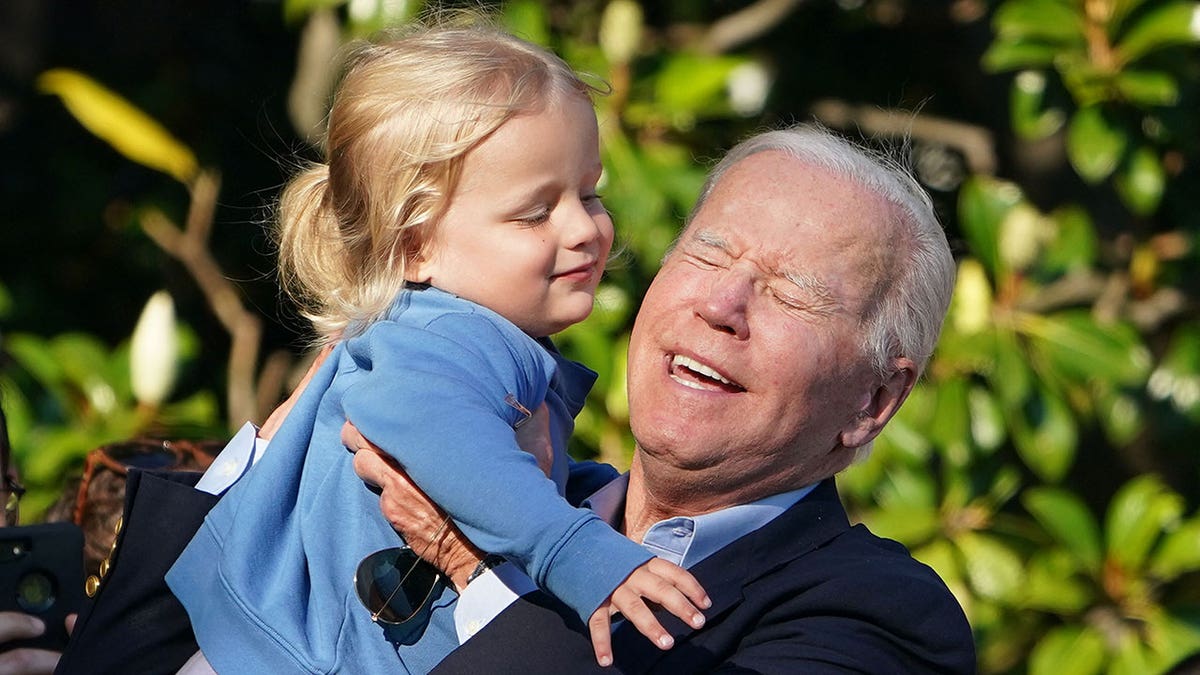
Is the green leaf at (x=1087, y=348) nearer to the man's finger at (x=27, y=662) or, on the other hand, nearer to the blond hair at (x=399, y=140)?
the blond hair at (x=399, y=140)

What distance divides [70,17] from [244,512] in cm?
346

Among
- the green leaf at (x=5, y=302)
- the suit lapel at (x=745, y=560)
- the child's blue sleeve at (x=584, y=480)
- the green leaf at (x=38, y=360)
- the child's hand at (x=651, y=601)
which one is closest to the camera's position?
the child's hand at (x=651, y=601)

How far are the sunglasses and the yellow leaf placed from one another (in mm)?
2826

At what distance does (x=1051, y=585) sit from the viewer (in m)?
3.92

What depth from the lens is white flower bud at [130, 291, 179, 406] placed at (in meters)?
4.04

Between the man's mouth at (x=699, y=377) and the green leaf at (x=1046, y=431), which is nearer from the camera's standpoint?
the man's mouth at (x=699, y=377)

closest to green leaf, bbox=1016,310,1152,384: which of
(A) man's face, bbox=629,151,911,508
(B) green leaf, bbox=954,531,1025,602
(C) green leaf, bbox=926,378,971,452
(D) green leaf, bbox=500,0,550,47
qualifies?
(C) green leaf, bbox=926,378,971,452

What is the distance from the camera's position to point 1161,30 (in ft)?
12.0

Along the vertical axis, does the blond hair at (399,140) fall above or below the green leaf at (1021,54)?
above

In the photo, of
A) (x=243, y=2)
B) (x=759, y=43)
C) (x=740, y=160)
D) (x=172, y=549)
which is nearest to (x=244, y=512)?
(x=172, y=549)

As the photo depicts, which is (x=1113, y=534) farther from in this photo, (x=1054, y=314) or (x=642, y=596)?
(x=642, y=596)

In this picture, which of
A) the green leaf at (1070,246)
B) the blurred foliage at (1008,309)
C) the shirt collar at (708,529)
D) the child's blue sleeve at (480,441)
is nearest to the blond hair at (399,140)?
the child's blue sleeve at (480,441)

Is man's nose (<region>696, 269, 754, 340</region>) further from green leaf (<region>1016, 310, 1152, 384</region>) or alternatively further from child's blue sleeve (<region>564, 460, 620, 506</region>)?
green leaf (<region>1016, 310, 1152, 384</region>)

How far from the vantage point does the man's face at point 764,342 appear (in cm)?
197
